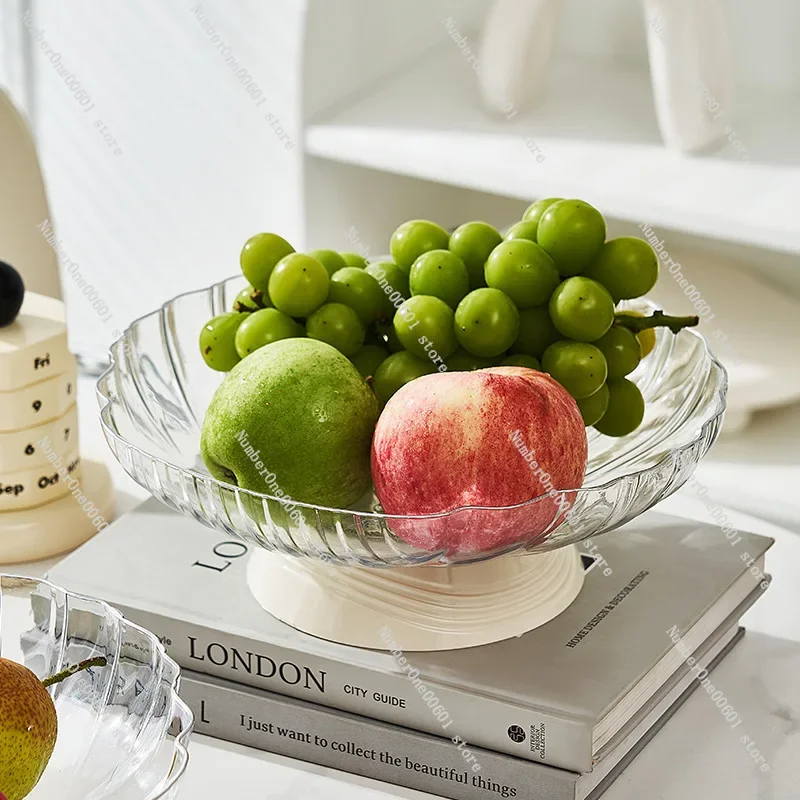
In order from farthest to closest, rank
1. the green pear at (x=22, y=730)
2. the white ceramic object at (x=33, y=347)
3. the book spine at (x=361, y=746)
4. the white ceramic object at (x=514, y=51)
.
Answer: the white ceramic object at (x=514, y=51), the white ceramic object at (x=33, y=347), the book spine at (x=361, y=746), the green pear at (x=22, y=730)

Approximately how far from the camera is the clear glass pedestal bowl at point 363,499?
70cm

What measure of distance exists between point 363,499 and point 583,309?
18 cm

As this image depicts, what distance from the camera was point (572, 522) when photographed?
712 millimetres

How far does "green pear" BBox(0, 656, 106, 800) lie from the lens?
61cm

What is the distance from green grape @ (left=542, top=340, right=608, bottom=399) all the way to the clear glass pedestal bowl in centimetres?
6

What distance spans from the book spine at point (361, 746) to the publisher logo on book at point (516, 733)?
1 cm

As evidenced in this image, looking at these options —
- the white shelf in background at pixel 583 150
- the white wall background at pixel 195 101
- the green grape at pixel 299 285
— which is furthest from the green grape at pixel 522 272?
the white wall background at pixel 195 101

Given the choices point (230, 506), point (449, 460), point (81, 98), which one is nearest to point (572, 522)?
point (449, 460)

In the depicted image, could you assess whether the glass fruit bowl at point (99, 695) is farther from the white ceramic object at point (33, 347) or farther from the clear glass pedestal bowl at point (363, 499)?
the white ceramic object at point (33, 347)

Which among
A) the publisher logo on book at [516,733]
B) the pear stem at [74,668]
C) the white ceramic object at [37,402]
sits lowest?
the publisher logo on book at [516,733]

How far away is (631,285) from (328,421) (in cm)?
21

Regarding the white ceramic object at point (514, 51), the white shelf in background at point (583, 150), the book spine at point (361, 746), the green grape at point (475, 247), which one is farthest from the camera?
the white ceramic object at point (514, 51)

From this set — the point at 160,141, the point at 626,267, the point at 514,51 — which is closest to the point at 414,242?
the point at 626,267

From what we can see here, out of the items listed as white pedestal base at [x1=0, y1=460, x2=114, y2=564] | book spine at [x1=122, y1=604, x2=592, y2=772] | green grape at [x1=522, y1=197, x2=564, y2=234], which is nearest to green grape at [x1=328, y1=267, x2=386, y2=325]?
green grape at [x1=522, y1=197, x2=564, y2=234]
